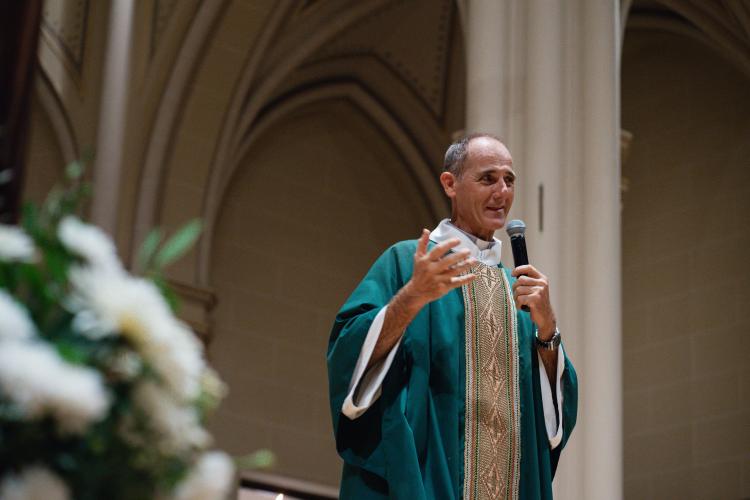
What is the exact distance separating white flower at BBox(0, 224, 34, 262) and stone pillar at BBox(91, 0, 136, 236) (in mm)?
4614

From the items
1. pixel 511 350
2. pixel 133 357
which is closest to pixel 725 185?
pixel 511 350

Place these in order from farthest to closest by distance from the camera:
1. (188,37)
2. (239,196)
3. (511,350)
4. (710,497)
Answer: (239,196)
(188,37)
(710,497)
(511,350)

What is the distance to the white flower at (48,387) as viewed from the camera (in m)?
1.86

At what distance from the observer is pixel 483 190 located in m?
4.61

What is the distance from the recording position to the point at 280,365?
12906 millimetres

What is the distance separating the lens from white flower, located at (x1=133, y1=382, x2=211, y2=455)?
6.59 feet

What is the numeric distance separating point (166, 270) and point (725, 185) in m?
4.44

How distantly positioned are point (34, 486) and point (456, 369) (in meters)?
2.57

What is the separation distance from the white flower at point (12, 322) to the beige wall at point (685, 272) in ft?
32.6

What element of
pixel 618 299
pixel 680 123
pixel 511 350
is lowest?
pixel 511 350

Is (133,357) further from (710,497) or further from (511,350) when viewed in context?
(710,497)

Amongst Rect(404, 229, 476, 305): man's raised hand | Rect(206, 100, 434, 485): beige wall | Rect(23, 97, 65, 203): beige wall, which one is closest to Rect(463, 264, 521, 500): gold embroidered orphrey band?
Rect(404, 229, 476, 305): man's raised hand

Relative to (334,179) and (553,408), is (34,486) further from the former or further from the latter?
(334,179)

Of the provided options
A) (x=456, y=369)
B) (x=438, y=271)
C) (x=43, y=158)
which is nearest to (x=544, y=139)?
(x=456, y=369)
